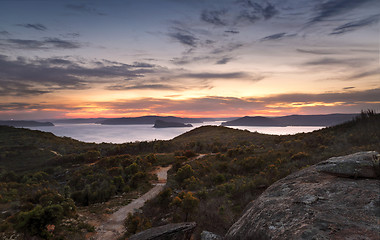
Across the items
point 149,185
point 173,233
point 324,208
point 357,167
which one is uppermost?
point 357,167

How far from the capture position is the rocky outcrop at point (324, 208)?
275 cm

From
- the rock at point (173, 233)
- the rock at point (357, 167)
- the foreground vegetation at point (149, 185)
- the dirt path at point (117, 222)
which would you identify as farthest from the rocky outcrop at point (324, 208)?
the dirt path at point (117, 222)

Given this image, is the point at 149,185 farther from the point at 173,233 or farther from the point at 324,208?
the point at 324,208

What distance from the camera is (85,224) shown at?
9125mm

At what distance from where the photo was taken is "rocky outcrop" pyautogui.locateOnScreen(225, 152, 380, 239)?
2.75 metres

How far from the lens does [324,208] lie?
334 centimetres

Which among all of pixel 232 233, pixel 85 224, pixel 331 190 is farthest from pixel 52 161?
pixel 331 190

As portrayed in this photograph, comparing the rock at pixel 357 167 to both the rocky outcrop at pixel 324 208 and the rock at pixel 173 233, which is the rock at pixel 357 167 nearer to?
the rocky outcrop at pixel 324 208

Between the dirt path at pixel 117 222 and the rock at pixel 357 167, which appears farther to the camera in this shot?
the dirt path at pixel 117 222

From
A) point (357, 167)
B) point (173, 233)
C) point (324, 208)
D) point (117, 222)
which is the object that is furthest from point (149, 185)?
point (357, 167)

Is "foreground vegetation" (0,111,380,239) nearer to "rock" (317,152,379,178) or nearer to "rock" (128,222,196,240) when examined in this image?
"rock" (128,222,196,240)

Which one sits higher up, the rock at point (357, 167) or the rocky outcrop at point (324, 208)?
the rock at point (357, 167)

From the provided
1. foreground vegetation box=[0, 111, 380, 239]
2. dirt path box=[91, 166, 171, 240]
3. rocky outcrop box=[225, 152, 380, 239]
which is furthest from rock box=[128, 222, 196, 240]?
dirt path box=[91, 166, 171, 240]

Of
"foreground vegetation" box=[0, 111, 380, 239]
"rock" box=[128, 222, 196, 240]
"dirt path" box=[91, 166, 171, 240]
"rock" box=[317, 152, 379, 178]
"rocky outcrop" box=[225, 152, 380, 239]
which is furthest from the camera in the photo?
"dirt path" box=[91, 166, 171, 240]
